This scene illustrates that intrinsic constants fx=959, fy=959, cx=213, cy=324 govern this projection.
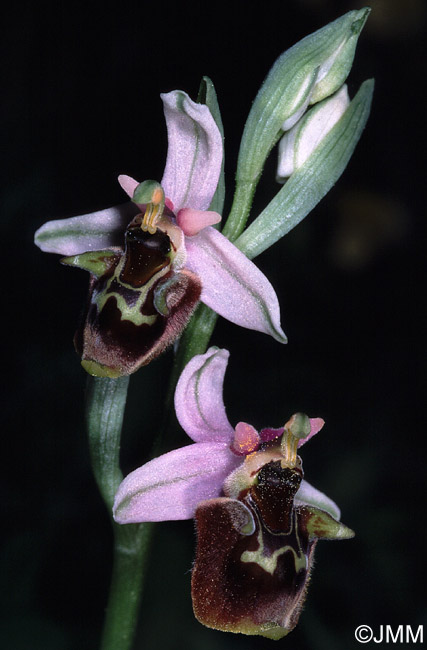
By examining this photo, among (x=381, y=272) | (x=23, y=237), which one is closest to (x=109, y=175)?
(x=23, y=237)

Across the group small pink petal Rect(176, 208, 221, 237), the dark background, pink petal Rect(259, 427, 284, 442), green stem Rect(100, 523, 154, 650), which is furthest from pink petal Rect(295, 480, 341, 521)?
the dark background

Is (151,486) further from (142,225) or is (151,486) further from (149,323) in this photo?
(142,225)

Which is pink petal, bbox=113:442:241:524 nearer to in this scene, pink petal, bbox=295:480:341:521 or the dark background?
pink petal, bbox=295:480:341:521

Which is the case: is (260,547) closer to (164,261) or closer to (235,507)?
(235,507)

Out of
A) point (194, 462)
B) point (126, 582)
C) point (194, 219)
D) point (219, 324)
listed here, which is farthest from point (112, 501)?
point (219, 324)

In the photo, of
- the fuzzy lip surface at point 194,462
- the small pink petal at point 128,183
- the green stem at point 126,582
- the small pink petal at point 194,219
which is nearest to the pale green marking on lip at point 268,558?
the fuzzy lip surface at point 194,462

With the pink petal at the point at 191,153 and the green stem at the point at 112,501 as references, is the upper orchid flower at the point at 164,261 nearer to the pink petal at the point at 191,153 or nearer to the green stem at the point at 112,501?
the pink petal at the point at 191,153

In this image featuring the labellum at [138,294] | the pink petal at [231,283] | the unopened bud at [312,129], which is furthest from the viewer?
the unopened bud at [312,129]
